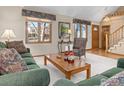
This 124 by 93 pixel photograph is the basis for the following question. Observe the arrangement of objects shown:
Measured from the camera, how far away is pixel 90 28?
966 cm

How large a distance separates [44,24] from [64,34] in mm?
1439

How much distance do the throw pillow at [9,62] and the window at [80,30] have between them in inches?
273

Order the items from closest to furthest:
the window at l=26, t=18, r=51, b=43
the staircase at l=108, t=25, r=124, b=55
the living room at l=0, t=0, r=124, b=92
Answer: the living room at l=0, t=0, r=124, b=92, the window at l=26, t=18, r=51, b=43, the staircase at l=108, t=25, r=124, b=55

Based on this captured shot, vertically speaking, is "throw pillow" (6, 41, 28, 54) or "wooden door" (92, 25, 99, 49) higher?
"wooden door" (92, 25, 99, 49)

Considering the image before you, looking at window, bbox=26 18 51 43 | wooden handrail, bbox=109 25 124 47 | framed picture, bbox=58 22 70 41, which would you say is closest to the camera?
window, bbox=26 18 51 43

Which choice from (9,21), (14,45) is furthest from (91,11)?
(14,45)

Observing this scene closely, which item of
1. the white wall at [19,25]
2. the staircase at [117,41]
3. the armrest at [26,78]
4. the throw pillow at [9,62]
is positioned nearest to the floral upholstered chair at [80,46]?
the white wall at [19,25]

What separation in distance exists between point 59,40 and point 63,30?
0.63m

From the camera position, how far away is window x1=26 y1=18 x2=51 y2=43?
6.21m

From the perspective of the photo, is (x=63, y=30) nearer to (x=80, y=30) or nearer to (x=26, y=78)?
(x=80, y=30)

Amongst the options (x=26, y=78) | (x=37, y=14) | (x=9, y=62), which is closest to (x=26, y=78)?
Answer: (x=26, y=78)

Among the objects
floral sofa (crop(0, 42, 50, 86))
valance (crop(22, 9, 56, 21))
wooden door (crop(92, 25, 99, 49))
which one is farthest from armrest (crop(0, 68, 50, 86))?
wooden door (crop(92, 25, 99, 49))

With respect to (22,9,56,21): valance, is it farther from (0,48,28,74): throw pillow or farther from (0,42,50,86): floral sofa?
(0,42,50,86): floral sofa

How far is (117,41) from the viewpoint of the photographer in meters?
8.30
